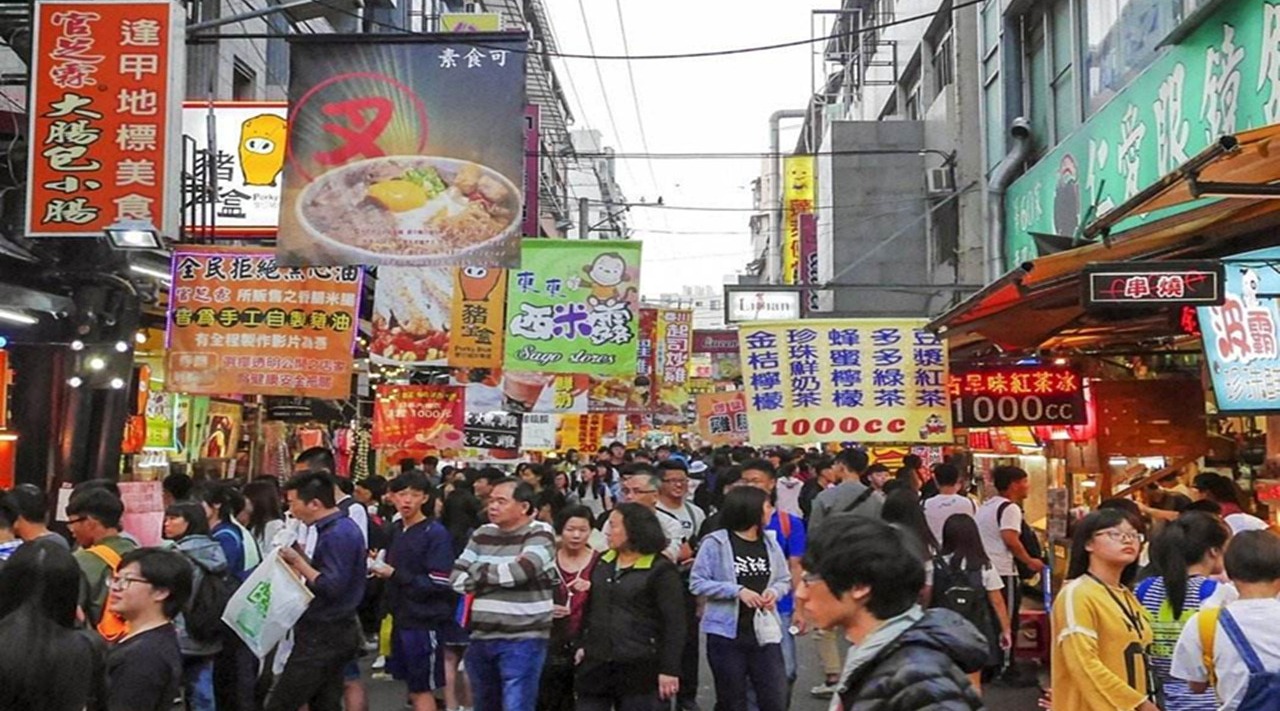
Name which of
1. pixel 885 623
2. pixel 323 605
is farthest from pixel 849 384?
pixel 885 623

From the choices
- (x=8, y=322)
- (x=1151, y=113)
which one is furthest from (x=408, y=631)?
(x=1151, y=113)

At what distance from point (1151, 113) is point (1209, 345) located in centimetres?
498

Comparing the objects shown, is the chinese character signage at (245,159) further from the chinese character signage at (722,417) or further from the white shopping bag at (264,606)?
the white shopping bag at (264,606)

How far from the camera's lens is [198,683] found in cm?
735

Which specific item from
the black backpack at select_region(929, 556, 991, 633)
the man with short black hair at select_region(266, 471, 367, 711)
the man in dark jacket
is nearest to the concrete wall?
the black backpack at select_region(929, 556, 991, 633)

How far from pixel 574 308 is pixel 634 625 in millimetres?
8433

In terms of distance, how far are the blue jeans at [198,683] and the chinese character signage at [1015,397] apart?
692cm

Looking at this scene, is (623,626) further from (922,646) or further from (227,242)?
(227,242)

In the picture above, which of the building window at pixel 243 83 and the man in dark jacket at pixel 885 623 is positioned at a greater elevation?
the building window at pixel 243 83

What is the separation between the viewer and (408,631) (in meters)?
9.03

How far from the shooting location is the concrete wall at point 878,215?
28.2m

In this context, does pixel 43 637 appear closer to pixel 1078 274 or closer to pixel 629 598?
pixel 629 598

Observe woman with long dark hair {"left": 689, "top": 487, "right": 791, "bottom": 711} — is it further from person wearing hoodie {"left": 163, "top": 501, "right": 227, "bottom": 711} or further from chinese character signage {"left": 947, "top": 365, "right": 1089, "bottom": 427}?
chinese character signage {"left": 947, "top": 365, "right": 1089, "bottom": 427}

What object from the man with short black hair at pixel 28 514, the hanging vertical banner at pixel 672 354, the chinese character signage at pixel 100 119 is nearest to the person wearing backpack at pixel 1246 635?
the man with short black hair at pixel 28 514
